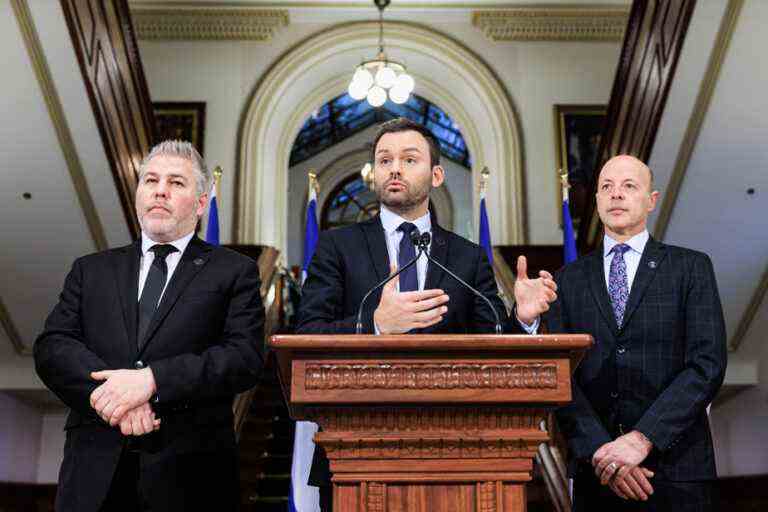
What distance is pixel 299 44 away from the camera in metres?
9.87

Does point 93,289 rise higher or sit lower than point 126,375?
higher

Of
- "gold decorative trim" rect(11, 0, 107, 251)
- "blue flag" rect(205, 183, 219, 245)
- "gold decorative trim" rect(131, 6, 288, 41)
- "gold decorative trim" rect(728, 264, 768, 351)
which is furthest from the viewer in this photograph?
"gold decorative trim" rect(131, 6, 288, 41)

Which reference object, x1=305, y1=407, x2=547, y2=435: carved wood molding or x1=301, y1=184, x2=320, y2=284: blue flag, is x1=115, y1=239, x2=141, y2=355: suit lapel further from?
x1=301, y1=184, x2=320, y2=284: blue flag

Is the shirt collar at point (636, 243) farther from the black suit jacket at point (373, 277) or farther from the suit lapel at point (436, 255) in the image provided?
the suit lapel at point (436, 255)

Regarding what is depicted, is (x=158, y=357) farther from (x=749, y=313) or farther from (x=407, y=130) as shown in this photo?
(x=749, y=313)

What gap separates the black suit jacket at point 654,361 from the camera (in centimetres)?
239

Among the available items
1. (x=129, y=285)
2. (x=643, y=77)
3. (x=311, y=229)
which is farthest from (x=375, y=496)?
(x=643, y=77)

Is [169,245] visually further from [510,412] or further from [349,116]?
[349,116]

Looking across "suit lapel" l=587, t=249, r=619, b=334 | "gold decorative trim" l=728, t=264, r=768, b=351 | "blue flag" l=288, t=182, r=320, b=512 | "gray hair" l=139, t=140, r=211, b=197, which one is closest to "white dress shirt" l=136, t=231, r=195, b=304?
"gray hair" l=139, t=140, r=211, b=197

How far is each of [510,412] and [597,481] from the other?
2.43 ft

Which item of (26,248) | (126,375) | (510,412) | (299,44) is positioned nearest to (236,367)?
(126,375)

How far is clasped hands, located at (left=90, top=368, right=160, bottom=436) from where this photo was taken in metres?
2.13

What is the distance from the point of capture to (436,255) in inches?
99.7

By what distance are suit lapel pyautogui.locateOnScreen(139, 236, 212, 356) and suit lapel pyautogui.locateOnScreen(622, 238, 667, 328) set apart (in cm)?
124
